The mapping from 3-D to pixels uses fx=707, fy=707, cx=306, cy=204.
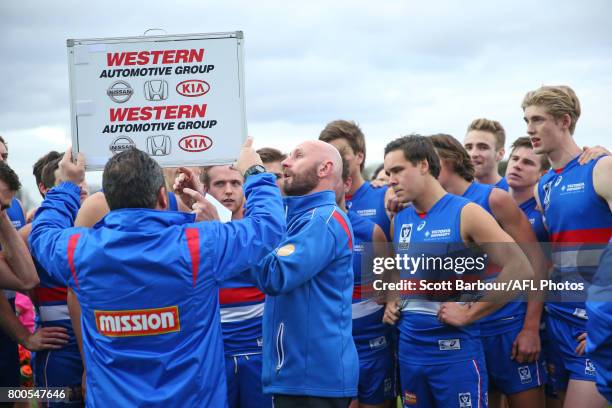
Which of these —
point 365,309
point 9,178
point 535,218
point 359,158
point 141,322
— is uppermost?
point 359,158

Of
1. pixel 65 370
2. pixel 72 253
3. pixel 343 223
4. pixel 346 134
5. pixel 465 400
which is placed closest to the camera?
pixel 72 253

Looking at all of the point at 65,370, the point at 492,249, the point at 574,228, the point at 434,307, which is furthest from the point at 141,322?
the point at 574,228

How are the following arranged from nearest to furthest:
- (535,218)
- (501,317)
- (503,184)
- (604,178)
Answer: (604,178) → (501,317) → (535,218) → (503,184)

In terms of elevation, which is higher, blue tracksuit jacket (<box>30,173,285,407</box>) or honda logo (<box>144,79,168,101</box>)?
honda logo (<box>144,79,168,101</box>)

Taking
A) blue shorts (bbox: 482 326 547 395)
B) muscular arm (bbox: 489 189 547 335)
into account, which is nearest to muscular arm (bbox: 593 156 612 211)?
muscular arm (bbox: 489 189 547 335)

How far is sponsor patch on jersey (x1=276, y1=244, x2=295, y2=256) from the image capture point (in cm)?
412

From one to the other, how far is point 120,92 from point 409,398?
122 inches

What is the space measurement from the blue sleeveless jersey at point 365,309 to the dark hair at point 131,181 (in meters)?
2.71

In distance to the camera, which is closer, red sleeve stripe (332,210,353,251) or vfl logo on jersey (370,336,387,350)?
red sleeve stripe (332,210,353,251)

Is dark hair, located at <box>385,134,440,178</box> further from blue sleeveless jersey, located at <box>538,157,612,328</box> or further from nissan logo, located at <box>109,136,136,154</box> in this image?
nissan logo, located at <box>109,136,136,154</box>

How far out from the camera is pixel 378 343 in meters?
5.97

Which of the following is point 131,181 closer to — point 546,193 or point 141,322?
point 141,322

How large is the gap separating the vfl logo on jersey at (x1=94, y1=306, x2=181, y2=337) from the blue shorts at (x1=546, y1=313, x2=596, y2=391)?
335 cm

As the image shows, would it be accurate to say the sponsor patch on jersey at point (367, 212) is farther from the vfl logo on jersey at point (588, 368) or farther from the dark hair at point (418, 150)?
the vfl logo on jersey at point (588, 368)
